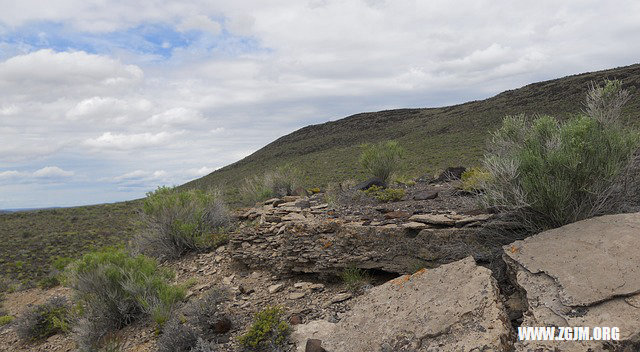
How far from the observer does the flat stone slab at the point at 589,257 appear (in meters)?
3.57

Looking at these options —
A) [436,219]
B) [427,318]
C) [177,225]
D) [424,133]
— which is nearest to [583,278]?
A: [427,318]

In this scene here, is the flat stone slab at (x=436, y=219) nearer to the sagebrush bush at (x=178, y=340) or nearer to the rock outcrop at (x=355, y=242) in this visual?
the rock outcrop at (x=355, y=242)

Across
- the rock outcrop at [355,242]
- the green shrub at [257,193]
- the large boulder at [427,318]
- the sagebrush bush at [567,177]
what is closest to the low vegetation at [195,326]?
the large boulder at [427,318]

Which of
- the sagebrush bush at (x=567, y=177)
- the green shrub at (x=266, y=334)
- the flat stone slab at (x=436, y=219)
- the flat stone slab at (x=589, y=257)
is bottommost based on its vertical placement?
the green shrub at (x=266, y=334)

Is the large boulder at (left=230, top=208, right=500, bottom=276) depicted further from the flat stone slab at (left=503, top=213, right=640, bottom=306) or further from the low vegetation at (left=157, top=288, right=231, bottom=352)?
the low vegetation at (left=157, top=288, right=231, bottom=352)

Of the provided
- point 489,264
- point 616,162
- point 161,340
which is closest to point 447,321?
point 489,264

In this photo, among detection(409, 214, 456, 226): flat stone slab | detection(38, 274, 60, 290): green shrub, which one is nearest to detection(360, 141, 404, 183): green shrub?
detection(409, 214, 456, 226): flat stone slab

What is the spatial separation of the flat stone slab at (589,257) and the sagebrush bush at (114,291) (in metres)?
5.13

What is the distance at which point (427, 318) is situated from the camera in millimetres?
4109

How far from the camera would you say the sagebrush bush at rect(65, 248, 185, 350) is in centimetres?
636

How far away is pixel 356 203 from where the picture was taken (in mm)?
8938

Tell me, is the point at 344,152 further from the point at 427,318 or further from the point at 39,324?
the point at 427,318

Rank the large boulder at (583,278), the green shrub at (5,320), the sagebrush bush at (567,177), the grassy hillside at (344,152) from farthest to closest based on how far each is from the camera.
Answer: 1. the grassy hillside at (344,152)
2. the green shrub at (5,320)
3. the sagebrush bush at (567,177)
4. the large boulder at (583,278)

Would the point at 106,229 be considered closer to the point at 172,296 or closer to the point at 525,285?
the point at 172,296
